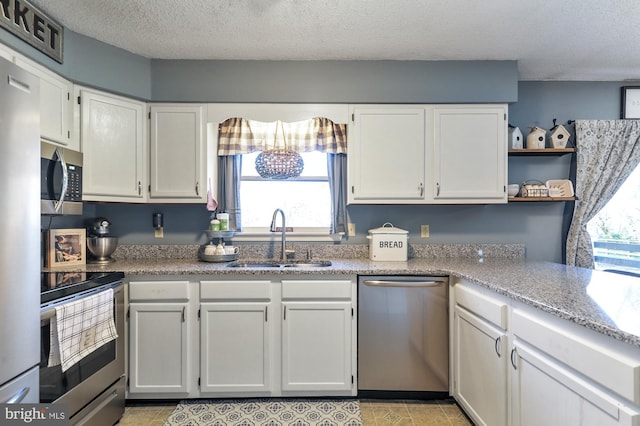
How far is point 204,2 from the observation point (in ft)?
6.15

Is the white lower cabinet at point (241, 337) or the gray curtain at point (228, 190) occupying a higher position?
the gray curtain at point (228, 190)

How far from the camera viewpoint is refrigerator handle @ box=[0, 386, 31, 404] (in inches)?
44.6

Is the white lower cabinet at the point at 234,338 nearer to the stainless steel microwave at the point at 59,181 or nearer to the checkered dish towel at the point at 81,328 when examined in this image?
the checkered dish towel at the point at 81,328

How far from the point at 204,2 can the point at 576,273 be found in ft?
8.72

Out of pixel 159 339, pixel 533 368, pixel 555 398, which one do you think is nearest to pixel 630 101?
pixel 533 368

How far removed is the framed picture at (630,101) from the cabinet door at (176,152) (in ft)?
11.5

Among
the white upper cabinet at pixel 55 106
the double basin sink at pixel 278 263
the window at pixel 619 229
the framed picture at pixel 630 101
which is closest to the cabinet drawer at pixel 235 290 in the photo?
the double basin sink at pixel 278 263

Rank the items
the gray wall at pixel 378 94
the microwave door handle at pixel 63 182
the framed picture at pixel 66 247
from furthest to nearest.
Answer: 1. the gray wall at pixel 378 94
2. the framed picture at pixel 66 247
3. the microwave door handle at pixel 63 182

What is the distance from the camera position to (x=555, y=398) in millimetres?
1239

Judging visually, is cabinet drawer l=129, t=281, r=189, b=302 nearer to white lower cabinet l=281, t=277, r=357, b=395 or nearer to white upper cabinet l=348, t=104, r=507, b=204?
white lower cabinet l=281, t=277, r=357, b=395

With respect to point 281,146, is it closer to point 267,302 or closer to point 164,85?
point 164,85

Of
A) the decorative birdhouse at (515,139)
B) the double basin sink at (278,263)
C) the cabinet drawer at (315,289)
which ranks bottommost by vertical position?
the cabinet drawer at (315,289)

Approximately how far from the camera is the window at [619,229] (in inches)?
110

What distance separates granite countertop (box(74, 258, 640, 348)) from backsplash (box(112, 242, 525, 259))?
0.33 feet
